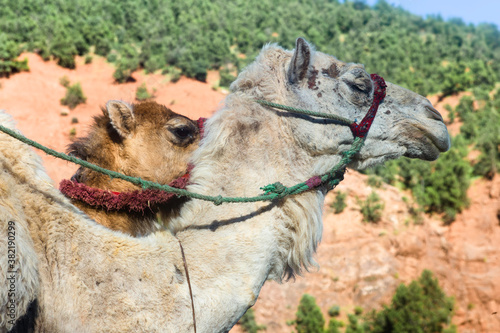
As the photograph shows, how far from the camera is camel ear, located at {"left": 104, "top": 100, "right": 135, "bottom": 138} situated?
337 cm

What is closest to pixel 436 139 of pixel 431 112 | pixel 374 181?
pixel 431 112

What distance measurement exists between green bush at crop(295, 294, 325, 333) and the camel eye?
12078 millimetres

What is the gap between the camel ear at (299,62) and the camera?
2938mm

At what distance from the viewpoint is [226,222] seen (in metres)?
2.60

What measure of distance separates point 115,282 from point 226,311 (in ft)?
2.05

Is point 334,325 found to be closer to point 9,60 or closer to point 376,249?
point 376,249

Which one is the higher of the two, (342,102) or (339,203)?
(342,102)

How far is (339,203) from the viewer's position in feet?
58.1

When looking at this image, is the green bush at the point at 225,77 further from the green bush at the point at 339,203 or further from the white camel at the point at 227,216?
the white camel at the point at 227,216

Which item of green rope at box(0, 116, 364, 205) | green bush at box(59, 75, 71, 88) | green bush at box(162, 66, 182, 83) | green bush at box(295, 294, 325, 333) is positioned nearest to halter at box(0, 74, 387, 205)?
green rope at box(0, 116, 364, 205)

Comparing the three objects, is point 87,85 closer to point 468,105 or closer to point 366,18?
point 468,105

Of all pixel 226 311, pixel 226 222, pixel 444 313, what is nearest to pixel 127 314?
pixel 226 311

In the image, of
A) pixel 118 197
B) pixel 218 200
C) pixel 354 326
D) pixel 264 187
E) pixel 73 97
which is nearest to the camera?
pixel 218 200

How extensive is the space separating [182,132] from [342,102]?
1318mm
